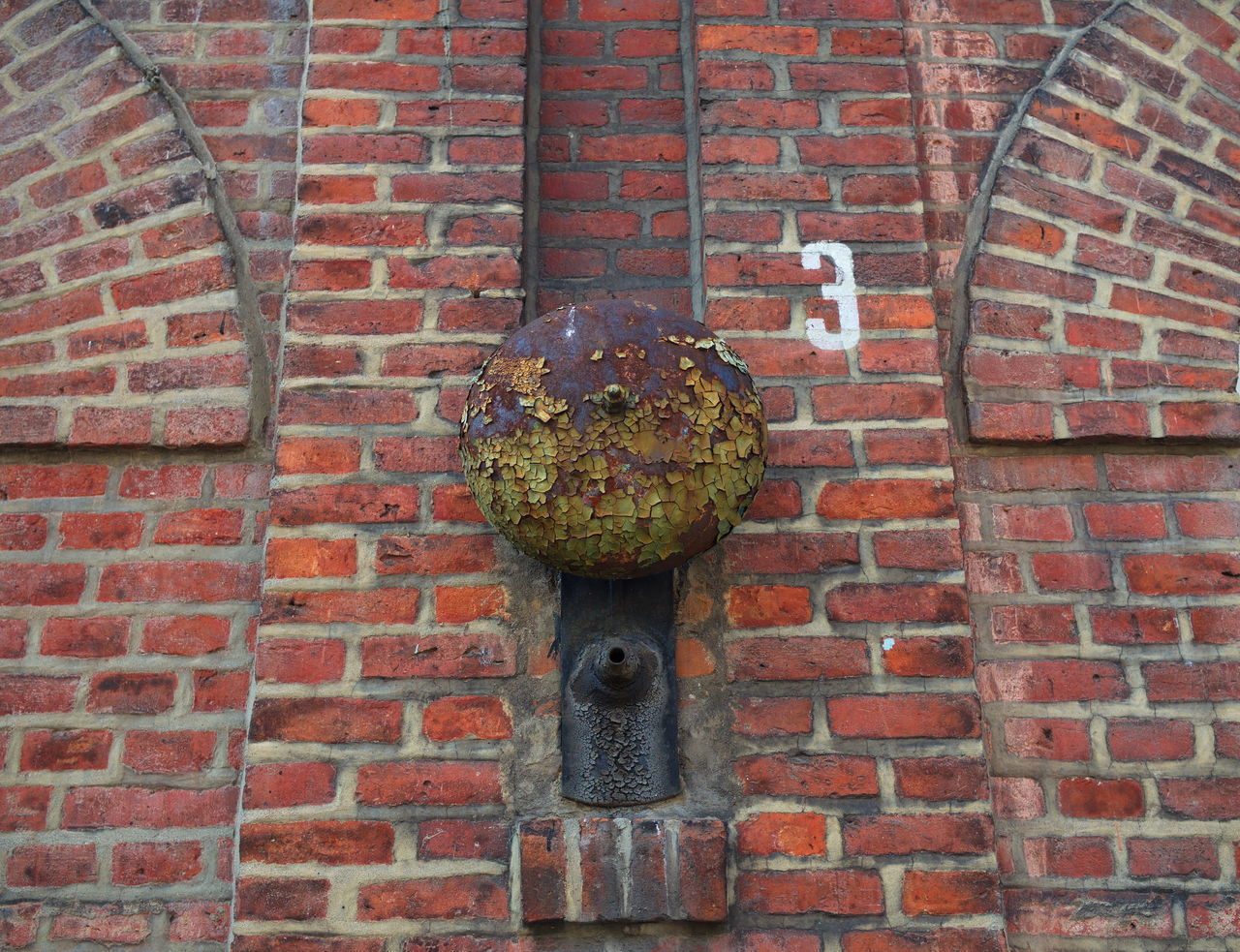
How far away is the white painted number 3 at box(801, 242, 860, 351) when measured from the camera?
6.48 feet

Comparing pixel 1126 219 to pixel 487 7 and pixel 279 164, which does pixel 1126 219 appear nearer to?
pixel 487 7

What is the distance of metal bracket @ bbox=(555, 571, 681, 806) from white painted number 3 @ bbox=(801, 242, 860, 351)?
528 millimetres

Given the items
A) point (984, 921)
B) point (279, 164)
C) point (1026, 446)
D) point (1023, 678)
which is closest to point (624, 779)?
point (984, 921)

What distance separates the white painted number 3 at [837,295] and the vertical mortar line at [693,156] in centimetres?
20

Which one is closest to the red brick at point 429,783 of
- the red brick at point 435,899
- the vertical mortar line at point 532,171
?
the red brick at point 435,899

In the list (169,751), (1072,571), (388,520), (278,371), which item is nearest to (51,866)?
(169,751)

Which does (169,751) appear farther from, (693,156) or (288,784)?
(693,156)

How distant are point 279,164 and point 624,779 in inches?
56.7

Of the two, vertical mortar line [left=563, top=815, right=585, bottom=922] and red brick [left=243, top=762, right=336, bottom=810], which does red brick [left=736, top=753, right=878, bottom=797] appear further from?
red brick [left=243, top=762, right=336, bottom=810]

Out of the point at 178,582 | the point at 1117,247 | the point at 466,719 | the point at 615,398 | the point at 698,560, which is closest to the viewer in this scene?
the point at 615,398

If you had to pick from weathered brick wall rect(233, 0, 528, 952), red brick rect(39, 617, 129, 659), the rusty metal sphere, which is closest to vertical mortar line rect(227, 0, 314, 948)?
weathered brick wall rect(233, 0, 528, 952)

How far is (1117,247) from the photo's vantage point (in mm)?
2188

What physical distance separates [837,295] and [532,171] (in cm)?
67

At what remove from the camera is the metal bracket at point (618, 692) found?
172 cm
